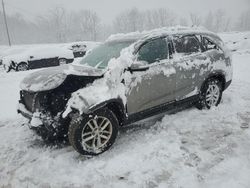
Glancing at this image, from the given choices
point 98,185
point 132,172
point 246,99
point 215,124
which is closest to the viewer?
point 98,185

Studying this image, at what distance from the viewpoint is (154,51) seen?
473cm

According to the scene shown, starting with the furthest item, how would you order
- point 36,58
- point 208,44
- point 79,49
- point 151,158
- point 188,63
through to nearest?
point 79,49 < point 36,58 < point 208,44 < point 188,63 < point 151,158

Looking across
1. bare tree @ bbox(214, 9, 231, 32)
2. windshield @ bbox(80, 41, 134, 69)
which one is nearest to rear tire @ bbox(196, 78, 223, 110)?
windshield @ bbox(80, 41, 134, 69)

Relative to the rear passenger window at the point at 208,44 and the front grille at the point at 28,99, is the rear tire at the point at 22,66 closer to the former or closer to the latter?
the front grille at the point at 28,99

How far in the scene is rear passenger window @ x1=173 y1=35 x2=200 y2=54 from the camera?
5.13 meters

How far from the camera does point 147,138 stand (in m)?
4.62

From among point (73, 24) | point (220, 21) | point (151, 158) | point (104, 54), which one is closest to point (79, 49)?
point (104, 54)

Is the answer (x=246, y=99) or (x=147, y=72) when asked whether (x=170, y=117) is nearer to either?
(x=147, y=72)

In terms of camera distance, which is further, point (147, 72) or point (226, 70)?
point (226, 70)

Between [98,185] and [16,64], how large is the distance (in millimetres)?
12466

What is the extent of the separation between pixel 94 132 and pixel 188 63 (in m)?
2.37

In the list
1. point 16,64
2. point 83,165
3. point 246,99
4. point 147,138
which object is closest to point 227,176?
point 147,138

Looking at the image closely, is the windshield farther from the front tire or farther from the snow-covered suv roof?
the front tire

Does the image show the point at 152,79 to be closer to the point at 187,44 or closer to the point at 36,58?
the point at 187,44
